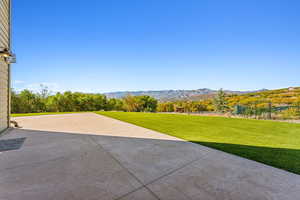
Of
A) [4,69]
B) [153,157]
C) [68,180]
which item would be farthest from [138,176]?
[4,69]

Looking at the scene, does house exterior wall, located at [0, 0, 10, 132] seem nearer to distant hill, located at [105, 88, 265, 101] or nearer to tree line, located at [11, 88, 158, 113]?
tree line, located at [11, 88, 158, 113]

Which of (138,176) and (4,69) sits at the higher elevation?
(4,69)

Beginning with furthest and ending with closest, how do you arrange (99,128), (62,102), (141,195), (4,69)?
(62,102) < (99,128) < (4,69) < (141,195)

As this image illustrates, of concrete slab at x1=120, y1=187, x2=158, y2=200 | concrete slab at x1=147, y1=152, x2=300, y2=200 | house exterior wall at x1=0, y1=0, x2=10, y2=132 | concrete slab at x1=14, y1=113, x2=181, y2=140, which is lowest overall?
concrete slab at x1=14, y1=113, x2=181, y2=140

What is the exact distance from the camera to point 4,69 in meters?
3.84

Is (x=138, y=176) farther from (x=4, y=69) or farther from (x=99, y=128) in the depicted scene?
(x=4, y=69)

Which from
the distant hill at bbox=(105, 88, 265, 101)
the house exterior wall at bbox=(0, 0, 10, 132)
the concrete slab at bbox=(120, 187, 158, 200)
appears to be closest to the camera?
the concrete slab at bbox=(120, 187, 158, 200)

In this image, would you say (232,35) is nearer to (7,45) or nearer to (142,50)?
(142,50)

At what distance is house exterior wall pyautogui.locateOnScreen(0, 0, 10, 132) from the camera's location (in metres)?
3.62

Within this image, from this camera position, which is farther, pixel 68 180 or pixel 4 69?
pixel 4 69

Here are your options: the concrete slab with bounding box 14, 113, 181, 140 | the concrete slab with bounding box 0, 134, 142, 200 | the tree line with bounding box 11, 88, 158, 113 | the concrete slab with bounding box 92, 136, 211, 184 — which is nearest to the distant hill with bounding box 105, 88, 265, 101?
the tree line with bounding box 11, 88, 158, 113

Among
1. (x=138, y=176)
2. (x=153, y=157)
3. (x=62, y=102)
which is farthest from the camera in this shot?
(x=62, y=102)

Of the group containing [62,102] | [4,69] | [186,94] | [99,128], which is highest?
[186,94]

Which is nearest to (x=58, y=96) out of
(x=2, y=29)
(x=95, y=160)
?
(x=2, y=29)
